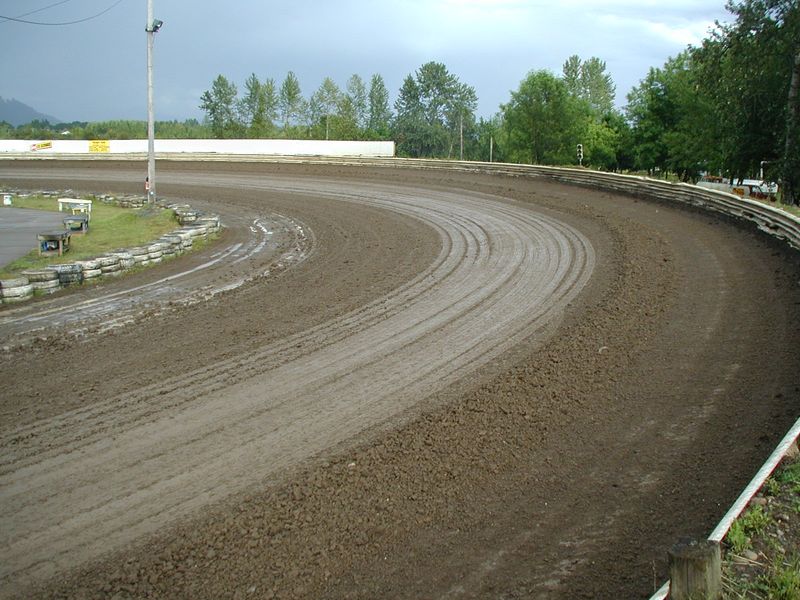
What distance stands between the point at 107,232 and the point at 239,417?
16.3 m

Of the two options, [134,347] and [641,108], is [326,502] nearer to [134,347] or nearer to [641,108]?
[134,347]

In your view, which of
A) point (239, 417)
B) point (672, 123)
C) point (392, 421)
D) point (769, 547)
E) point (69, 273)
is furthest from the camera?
point (672, 123)

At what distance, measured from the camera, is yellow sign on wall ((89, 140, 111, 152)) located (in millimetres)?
53847

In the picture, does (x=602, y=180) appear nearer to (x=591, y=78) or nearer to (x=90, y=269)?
(x=90, y=269)

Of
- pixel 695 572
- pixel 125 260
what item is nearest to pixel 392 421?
pixel 695 572

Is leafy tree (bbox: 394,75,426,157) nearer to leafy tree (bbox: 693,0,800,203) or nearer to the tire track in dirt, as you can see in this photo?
leafy tree (bbox: 693,0,800,203)

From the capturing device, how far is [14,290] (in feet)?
43.7

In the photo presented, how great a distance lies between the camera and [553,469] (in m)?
6.46

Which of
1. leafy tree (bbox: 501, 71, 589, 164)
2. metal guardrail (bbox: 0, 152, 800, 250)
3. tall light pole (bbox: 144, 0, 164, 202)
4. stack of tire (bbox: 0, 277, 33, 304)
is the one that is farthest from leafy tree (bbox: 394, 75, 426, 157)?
stack of tire (bbox: 0, 277, 33, 304)

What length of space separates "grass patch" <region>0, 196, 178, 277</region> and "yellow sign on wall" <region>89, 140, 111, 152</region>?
24.7 meters

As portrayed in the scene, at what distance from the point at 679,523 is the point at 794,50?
28222 mm

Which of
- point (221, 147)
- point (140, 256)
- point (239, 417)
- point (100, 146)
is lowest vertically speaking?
point (239, 417)

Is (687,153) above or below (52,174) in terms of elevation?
above

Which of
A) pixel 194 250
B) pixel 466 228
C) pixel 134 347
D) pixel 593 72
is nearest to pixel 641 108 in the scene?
pixel 466 228
